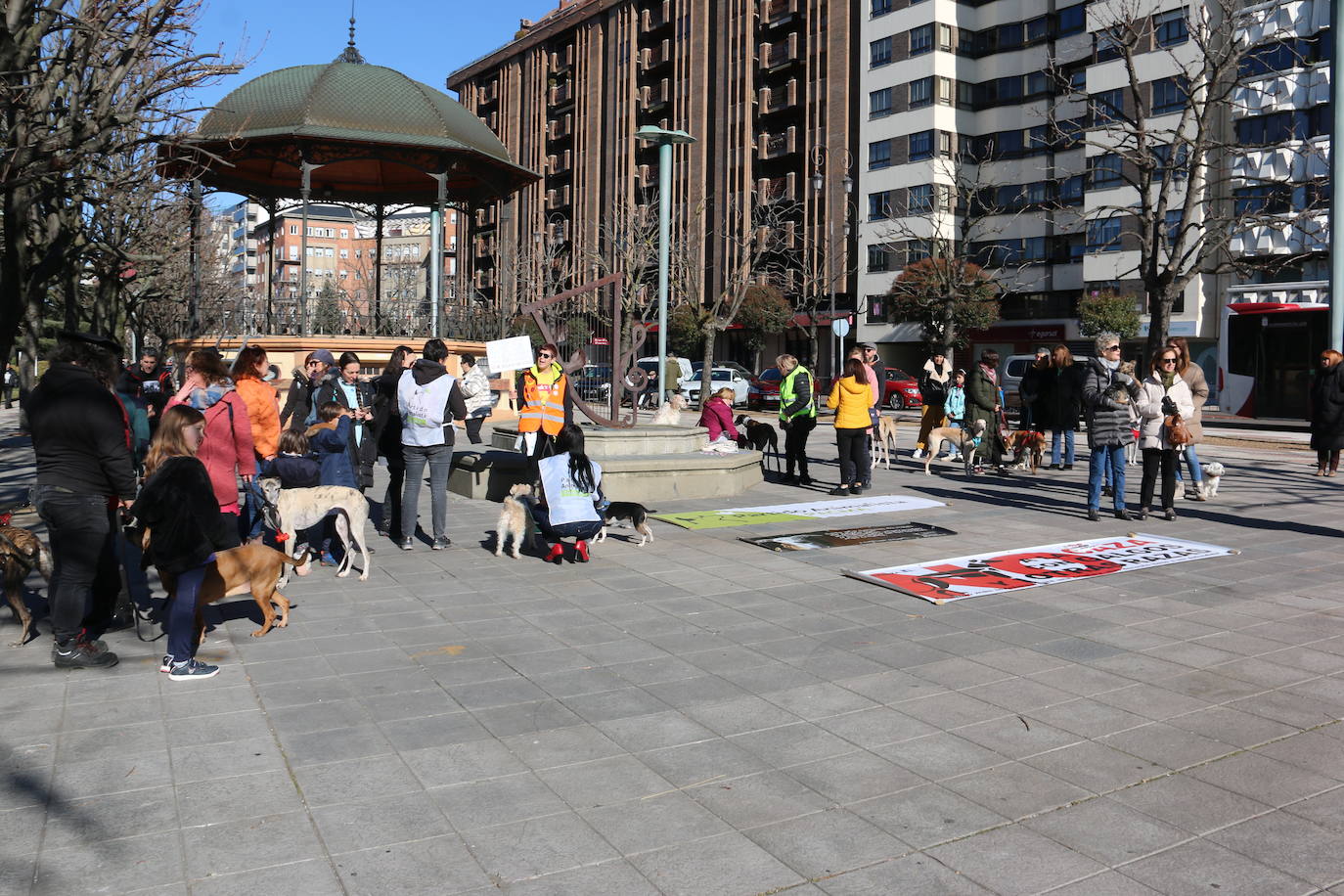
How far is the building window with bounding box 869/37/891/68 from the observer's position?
54.0m

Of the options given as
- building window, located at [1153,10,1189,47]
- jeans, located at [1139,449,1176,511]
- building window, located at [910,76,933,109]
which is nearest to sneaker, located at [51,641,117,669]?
jeans, located at [1139,449,1176,511]

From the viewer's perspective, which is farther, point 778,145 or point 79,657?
point 778,145

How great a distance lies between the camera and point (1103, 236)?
156 feet

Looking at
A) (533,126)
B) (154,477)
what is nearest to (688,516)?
(154,477)

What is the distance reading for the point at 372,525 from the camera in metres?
10.9

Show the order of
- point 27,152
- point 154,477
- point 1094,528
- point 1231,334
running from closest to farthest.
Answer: point 154,477 → point 27,152 → point 1094,528 → point 1231,334

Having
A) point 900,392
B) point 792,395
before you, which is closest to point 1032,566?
point 792,395

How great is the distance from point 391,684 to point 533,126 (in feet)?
252

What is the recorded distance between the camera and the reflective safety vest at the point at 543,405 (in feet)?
34.3

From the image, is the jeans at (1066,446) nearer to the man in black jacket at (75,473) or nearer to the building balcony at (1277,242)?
the man in black jacket at (75,473)

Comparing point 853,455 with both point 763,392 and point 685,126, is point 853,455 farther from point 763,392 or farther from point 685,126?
point 685,126

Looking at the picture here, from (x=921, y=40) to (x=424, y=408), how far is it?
49.1 m

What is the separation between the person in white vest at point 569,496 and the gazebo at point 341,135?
36.3ft

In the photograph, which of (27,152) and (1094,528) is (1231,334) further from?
(27,152)
